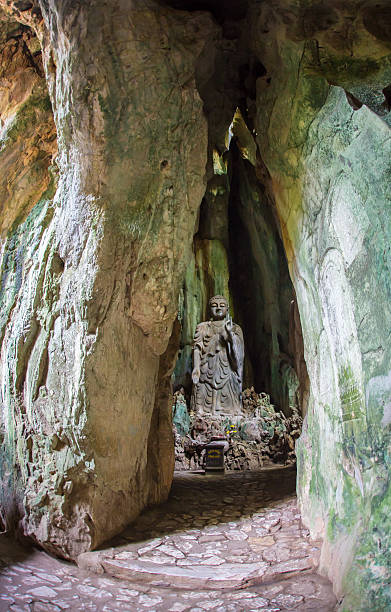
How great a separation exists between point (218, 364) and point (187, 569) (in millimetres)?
8164

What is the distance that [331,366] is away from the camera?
3865 mm

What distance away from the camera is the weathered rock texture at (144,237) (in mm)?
3615

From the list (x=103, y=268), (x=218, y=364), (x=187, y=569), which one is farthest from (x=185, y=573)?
(x=218, y=364)

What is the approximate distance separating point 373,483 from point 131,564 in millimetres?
2165

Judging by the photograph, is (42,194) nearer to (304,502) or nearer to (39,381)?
(39,381)

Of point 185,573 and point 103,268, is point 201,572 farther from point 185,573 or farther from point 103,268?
point 103,268

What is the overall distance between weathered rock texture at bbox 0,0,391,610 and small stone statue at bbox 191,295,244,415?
5.44 meters

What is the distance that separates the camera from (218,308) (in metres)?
12.3

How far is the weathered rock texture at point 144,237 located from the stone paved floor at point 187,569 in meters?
0.24

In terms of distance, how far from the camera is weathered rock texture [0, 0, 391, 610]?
3.62 m

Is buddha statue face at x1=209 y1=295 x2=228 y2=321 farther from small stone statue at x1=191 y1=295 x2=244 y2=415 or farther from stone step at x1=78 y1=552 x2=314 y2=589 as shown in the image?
stone step at x1=78 y1=552 x2=314 y2=589

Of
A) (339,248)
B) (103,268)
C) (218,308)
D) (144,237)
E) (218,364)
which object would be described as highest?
(218,308)

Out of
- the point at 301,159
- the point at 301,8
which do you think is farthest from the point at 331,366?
the point at 301,8

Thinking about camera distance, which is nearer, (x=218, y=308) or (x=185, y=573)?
(x=185, y=573)
